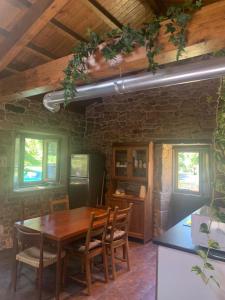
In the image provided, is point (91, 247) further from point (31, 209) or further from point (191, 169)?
point (191, 169)

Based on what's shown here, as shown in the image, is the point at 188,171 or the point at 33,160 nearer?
the point at 33,160

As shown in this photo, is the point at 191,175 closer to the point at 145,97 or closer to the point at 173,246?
the point at 145,97

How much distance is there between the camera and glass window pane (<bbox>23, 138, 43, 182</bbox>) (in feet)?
14.7

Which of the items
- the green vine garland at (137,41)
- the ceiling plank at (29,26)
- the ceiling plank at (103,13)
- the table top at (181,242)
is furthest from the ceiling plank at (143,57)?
the table top at (181,242)

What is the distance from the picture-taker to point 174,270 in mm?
1976

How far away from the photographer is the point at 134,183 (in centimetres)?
500

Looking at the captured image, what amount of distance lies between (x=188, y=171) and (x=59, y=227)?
9.64ft

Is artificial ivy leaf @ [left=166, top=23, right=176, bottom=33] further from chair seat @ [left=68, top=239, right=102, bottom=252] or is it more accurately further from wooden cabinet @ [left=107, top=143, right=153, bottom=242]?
wooden cabinet @ [left=107, top=143, right=153, bottom=242]

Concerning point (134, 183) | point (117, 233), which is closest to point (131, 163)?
point (134, 183)

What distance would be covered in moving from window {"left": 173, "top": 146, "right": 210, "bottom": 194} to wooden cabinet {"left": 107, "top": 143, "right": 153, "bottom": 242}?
728 millimetres

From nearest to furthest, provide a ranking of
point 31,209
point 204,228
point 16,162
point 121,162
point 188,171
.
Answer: point 204,228
point 16,162
point 31,209
point 188,171
point 121,162

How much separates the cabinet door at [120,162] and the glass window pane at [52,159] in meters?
1.26

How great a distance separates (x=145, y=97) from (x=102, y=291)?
11.4ft

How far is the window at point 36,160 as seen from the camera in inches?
171
